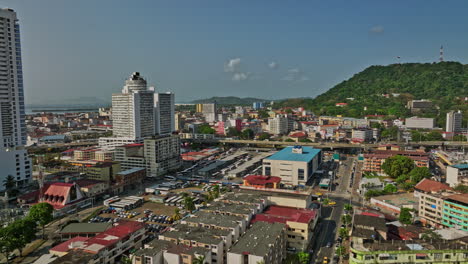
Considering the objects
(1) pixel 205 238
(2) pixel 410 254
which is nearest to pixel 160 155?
(1) pixel 205 238

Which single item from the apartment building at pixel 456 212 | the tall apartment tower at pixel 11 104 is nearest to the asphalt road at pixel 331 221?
the apartment building at pixel 456 212

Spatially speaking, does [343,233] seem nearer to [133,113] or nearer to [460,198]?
[460,198]

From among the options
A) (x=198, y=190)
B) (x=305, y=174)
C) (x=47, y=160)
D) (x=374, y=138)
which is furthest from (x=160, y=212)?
(x=374, y=138)

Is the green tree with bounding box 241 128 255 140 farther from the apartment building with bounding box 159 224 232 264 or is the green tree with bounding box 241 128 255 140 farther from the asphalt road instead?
the apartment building with bounding box 159 224 232 264

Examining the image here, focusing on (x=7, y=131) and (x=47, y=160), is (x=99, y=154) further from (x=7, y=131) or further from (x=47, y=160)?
(x=7, y=131)

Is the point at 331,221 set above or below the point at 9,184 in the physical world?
below

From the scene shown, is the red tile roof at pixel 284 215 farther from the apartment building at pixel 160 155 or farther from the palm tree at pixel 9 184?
the palm tree at pixel 9 184
